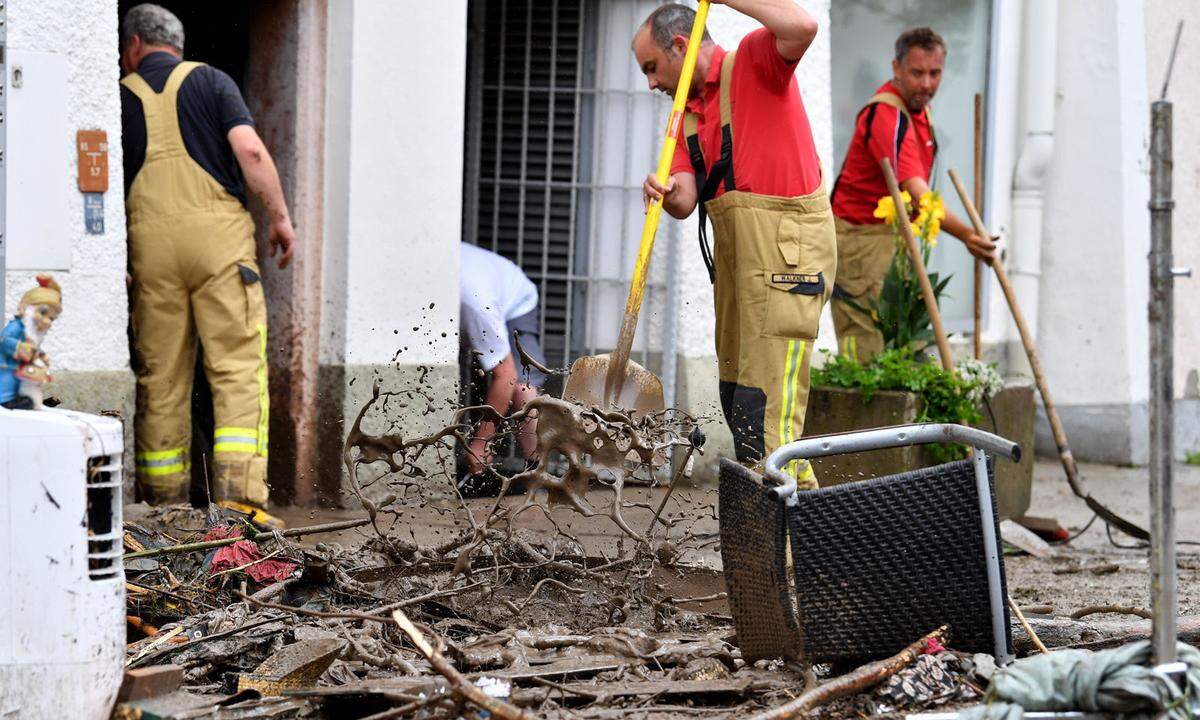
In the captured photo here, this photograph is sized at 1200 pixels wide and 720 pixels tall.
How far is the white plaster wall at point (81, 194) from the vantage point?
607 cm

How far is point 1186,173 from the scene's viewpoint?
11070 mm

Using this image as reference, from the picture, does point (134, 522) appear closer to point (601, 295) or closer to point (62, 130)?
point (62, 130)

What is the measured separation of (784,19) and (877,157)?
255cm

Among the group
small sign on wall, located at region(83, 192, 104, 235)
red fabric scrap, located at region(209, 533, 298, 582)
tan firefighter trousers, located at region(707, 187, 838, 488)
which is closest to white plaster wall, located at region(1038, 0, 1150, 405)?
tan firefighter trousers, located at region(707, 187, 838, 488)

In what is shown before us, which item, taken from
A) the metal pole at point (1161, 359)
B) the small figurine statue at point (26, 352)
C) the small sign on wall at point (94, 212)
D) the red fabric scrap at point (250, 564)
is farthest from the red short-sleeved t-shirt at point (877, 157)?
the small figurine statue at point (26, 352)

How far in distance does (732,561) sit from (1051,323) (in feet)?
23.7

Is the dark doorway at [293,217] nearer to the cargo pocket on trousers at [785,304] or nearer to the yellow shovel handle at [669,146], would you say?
the yellow shovel handle at [669,146]

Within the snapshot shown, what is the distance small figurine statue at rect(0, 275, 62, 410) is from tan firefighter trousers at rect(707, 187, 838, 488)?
101 inches

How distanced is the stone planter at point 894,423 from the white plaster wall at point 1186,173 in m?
3.59

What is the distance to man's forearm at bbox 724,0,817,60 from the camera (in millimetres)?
5129

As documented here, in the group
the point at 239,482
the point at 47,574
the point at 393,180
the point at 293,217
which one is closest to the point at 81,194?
the point at 293,217

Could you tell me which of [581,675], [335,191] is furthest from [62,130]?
[581,675]

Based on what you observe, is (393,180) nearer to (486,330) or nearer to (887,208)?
(486,330)

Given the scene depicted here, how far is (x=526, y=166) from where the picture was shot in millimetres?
8539
